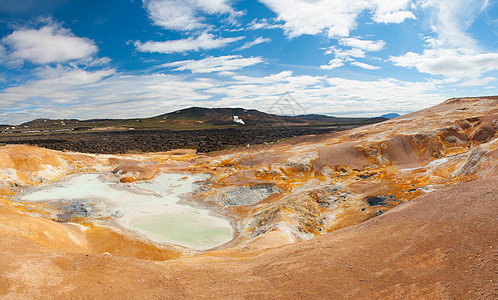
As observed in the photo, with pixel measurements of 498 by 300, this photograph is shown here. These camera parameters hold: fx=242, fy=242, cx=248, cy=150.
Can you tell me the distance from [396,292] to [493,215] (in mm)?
6484

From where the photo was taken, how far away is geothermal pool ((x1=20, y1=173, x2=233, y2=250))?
2805 centimetres

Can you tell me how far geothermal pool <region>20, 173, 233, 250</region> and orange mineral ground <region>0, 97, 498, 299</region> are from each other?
5.57 feet

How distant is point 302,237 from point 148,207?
2217 cm

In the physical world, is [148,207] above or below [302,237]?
above

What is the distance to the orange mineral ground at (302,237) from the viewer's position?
986cm

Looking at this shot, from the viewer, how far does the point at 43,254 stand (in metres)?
12.4

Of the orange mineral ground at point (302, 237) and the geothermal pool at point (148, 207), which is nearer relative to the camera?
the orange mineral ground at point (302, 237)

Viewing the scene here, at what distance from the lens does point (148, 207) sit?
34.8 meters

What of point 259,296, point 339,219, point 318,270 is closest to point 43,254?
point 259,296

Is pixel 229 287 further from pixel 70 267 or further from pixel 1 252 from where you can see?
pixel 1 252

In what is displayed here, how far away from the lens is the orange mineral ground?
9859 mm

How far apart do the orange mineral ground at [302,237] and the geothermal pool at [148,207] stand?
5.57 feet

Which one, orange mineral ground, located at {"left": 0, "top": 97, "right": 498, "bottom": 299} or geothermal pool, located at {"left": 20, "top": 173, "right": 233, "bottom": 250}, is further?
geothermal pool, located at {"left": 20, "top": 173, "right": 233, "bottom": 250}

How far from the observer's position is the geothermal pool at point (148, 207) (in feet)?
92.0
